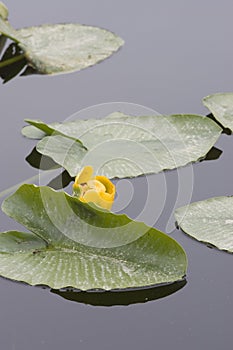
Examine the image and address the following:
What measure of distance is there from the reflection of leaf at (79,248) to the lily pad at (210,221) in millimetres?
112

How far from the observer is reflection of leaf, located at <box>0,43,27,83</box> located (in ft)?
6.65

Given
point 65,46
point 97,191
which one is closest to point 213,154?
point 97,191

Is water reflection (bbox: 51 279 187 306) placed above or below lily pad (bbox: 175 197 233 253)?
below

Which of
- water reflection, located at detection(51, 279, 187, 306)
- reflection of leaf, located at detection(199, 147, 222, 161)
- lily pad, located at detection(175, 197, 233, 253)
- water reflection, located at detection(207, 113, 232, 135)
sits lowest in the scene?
water reflection, located at detection(51, 279, 187, 306)

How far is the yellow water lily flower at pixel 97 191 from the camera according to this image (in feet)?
4.46

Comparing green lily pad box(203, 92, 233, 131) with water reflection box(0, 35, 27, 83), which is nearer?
green lily pad box(203, 92, 233, 131)

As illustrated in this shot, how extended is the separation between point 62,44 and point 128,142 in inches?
21.0

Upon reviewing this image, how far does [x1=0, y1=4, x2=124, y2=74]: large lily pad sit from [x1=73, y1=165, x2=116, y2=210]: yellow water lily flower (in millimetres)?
677

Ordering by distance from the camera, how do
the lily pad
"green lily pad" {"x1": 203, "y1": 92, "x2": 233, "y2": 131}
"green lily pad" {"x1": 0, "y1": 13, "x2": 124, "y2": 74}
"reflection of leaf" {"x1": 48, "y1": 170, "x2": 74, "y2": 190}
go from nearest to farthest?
the lily pad
"reflection of leaf" {"x1": 48, "y1": 170, "x2": 74, "y2": 190}
"green lily pad" {"x1": 203, "y1": 92, "x2": 233, "y2": 131}
"green lily pad" {"x1": 0, "y1": 13, "x2": 124, "y2": 74}

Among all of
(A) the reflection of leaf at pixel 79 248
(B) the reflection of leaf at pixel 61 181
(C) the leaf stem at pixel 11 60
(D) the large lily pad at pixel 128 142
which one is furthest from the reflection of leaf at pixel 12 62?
(A) the reflection of leaf at pixel 79 248

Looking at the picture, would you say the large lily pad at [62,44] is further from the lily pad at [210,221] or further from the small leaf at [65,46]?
the lily pad at [210,221]

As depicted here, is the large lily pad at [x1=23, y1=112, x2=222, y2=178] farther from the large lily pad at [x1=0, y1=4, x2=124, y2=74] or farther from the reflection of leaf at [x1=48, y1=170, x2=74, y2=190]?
the large lily pad at [x1=0, y1=4, x2=124, y2=74]

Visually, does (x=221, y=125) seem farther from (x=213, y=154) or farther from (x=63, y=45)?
(x=63, y=45)

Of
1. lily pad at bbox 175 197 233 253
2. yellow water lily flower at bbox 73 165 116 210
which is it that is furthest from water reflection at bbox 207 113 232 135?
yellow water lily flower at bbox 73 165 116 210
